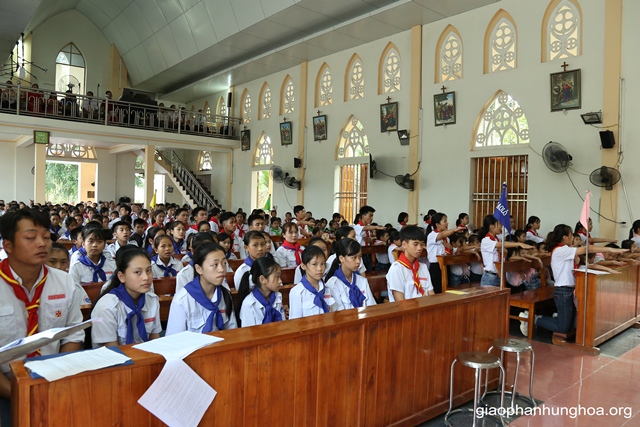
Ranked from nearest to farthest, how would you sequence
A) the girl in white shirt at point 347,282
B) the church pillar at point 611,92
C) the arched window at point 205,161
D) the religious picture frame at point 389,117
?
the girl in white shirt at point 347,282, the church pillar at point 611,92, the religious picture frame at point 389,117, the arched window at point 205,161

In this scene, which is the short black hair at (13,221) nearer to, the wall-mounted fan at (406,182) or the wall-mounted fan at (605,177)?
the wall-mounted fan at (605,177)

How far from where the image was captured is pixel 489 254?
6.20 metres

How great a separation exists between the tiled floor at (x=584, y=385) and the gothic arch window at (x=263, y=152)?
12377 millimetres

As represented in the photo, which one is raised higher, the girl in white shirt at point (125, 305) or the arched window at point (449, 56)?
the arched window at point (449, 56)

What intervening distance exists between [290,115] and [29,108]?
7441 mm

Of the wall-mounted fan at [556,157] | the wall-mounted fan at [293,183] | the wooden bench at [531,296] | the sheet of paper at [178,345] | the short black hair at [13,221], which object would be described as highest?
the wall-mounted fan at [556,157]

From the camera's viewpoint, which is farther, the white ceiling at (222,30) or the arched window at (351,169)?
the arched window at (351,169)

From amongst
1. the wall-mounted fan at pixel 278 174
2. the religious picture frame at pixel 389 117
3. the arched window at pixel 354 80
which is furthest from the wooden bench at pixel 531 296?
the wall-mounted fan at pixel 278 174

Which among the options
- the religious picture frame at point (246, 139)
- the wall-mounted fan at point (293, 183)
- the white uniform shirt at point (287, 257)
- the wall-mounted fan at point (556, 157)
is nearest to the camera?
the white uniform shirt at point (287, 257)

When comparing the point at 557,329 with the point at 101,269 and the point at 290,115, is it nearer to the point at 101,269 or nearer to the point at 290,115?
the point at 101,269

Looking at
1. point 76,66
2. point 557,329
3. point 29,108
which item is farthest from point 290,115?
point 557,329

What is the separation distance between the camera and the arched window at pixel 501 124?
9914mm

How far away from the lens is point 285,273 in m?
5.33

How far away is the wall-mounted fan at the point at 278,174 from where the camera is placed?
15.3 meters
